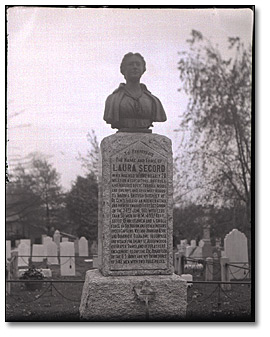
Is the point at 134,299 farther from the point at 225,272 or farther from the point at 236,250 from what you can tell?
the point at 236,250

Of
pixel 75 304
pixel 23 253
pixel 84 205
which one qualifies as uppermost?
pixel 84 205

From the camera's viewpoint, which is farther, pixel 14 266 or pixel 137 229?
pixel 14 266

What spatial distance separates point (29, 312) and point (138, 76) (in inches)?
142

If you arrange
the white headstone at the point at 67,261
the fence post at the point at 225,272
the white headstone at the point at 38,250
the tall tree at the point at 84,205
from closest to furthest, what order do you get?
1. the fence post at the point at 225,272
2. the white headstone at the point at 67,261
3. the white headstone at the point at 38,250
4. the tall tree at the point at 84,205

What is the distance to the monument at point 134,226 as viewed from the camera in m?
5.61

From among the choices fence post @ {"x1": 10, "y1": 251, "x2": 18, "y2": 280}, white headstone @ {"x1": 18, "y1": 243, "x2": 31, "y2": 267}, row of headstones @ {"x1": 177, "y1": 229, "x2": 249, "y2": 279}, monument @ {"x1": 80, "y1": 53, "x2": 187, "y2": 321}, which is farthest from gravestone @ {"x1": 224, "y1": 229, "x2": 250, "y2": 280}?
white headstone @ {"x1": 18, "y1": 243, "x2": 31, "y2": 267}

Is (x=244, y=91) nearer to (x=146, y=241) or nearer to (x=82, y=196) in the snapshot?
(x=82, y=196)

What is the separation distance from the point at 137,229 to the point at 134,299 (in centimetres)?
77

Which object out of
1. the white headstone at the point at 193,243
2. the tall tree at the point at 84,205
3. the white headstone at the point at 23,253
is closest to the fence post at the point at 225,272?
the white headstone at the point at 193,243

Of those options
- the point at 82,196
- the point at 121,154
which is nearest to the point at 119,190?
the point at 121,154

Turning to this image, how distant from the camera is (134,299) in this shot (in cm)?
561

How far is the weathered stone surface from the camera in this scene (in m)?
5.80

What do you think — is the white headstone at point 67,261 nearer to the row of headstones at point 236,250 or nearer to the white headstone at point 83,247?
the white headstone at point 83,247

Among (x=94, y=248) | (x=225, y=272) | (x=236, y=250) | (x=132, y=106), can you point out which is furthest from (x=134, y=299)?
(x=94, y=248)
